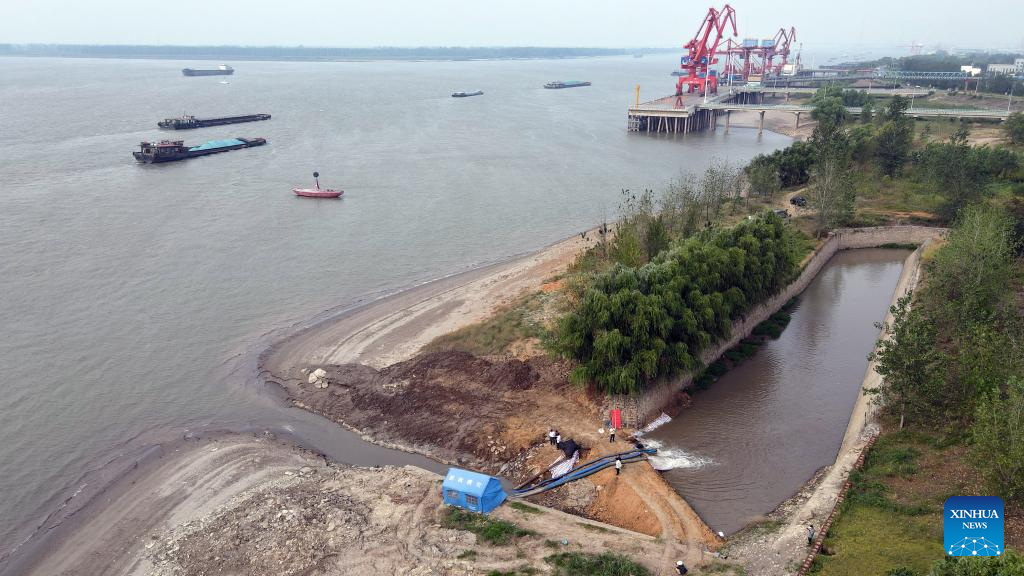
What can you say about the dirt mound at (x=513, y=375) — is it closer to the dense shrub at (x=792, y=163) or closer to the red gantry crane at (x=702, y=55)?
the dense shrub at (x=792, y=163)

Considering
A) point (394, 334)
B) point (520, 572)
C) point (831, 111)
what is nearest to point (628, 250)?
point (394, 334)

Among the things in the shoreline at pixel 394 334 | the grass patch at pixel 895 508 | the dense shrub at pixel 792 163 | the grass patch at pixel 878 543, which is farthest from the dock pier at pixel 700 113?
the grass patch at pixel 878 543

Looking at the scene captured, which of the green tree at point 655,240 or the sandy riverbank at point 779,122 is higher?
the sandy riverbank at point 779,122

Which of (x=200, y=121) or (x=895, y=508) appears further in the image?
(x=200, y=121)

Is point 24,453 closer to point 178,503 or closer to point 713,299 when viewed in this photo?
point 178,503

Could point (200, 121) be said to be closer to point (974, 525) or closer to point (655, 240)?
point (655, 240)

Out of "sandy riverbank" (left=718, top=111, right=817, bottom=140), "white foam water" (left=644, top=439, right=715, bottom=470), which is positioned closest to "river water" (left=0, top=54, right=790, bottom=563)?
"sandy riverbank" (left=718, top=111, right=817, bottom=140)

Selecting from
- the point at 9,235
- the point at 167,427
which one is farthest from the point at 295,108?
the point at 167,427
